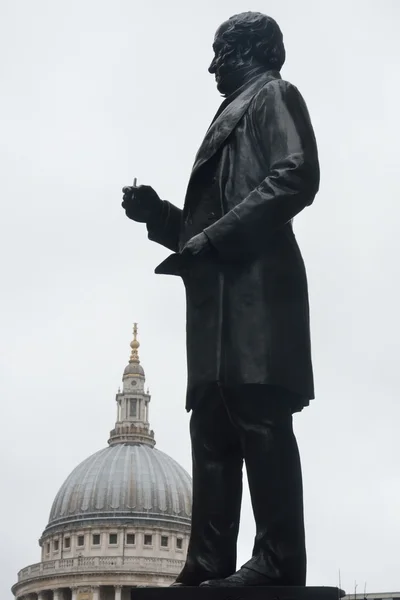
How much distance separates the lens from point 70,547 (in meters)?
148

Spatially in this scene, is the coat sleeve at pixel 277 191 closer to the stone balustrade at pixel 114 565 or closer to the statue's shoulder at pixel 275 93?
the statue's shoulder at pixel 275 93

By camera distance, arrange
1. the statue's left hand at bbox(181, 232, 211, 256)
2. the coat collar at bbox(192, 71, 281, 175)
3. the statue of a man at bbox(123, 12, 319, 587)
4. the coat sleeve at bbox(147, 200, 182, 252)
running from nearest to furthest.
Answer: the statue of a man at bbox(123, 12, 319, 587) → the statue's left hand at bbox(181, 232, 211, 256) → the coat collar at bbox(192, 71, 281, 175) → the coat sleeve at bbox(147, 200, 182, 252)

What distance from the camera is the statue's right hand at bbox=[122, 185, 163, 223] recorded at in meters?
9.75

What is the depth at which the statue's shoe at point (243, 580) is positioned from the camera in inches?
336

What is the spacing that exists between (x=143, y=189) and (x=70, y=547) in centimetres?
14186

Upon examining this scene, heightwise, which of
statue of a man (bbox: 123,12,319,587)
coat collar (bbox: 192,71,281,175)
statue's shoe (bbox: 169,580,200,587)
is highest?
coat collar (bbox: 192,71,281,175)

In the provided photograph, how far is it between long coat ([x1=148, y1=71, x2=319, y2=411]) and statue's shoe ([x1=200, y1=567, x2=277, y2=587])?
1.15 meters

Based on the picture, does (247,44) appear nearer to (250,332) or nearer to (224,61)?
(224,61)

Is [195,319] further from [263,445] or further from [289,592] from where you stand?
[289,592]

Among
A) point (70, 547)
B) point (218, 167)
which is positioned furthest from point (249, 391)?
point (70, 547)


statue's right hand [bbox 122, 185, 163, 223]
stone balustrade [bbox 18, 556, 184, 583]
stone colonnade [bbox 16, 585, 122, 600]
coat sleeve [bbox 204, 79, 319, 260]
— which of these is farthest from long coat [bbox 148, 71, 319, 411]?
stone colonnade [bbox 16, 585, 122, 600]

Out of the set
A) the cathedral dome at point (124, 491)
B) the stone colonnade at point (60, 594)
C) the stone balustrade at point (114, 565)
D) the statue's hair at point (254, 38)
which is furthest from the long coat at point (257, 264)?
the cathedral dome at point (124, 491)

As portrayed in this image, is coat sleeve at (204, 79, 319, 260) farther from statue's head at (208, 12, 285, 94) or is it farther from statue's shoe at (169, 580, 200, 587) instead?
statue's shoe at (169, 580, 200, 587)

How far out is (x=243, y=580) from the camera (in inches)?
337
